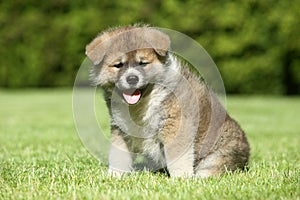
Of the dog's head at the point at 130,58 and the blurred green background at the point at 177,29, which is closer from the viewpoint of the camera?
the dog's head at the point at 130,58

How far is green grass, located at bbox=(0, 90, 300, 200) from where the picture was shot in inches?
141

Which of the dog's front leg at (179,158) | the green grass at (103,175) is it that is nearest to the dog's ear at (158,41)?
the dog's front leg at (179,158)

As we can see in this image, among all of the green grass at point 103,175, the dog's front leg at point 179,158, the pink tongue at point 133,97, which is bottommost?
the green grass at point 103,175

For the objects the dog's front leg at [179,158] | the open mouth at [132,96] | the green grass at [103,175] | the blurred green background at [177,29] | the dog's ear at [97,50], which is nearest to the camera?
the green grass at [103,175]

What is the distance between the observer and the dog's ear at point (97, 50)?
4.54 metres

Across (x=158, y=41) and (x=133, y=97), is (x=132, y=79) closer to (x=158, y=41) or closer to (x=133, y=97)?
(x=133, y=97)

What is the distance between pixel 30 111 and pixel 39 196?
11.5 meters

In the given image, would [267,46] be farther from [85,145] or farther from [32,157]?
[32,157]

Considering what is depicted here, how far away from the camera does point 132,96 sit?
14.6ft

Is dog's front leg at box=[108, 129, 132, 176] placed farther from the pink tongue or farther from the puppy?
the pink tongue

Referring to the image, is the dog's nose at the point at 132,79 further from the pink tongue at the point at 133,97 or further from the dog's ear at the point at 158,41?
the dog's ear at the point at 158,41

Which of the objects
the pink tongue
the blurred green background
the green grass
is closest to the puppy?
the pink tongue

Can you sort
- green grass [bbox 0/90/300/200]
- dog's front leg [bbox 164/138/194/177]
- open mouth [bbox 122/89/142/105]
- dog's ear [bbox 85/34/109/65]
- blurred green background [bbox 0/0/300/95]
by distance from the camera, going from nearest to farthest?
green grass [bbox 0/90/300/200]
dog's front leg [bbox 164/138/194/177]
open mouth [bbox 122/89/142/105]
dog's ear [bbox 85/34/109/65]
blurred green background [bbox 0/0/300/95]

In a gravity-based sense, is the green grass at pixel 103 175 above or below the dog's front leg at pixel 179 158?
below
